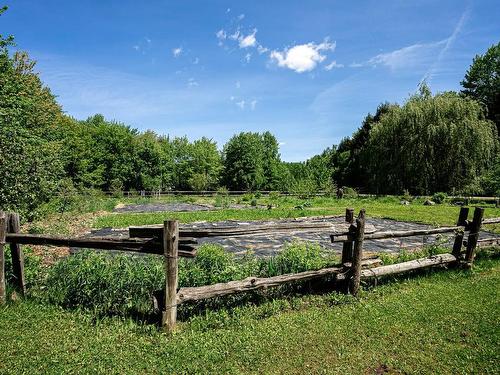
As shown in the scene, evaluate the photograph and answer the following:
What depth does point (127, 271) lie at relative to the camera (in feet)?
17.2

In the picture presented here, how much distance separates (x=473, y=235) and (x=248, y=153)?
1867 inches

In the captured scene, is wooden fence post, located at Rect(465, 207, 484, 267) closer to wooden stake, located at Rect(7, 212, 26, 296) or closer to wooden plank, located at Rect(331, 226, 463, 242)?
wooden plank, located at Rect(331, 226, 463, 242)

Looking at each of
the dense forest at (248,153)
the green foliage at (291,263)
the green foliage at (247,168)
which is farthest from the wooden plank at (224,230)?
the green foliage at (247,168)

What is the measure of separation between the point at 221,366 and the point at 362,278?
142 inches

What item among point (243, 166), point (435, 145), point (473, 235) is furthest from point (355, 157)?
point (473, 235)

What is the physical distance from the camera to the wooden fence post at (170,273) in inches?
177

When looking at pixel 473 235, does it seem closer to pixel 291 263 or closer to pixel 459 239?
pixel 459 239

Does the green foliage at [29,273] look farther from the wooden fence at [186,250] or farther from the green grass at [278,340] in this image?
the green grass at [278,340]

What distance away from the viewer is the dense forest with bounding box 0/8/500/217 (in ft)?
40.2

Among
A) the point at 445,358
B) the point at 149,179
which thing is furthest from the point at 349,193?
the point at 149,179

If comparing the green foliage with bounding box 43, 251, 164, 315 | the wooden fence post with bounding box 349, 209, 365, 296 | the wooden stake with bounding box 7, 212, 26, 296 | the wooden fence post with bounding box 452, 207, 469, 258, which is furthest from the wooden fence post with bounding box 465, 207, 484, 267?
the wooden stake with bounding box 7, 212, 26, 296

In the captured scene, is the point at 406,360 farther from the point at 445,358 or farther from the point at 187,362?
the point at 187,362

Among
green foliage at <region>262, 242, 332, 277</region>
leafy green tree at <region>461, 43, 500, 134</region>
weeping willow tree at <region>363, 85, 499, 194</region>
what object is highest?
leafy green tree at <region>461, 43, 500, 134</region>

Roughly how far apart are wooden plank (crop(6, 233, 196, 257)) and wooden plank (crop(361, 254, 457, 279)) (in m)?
3.73
